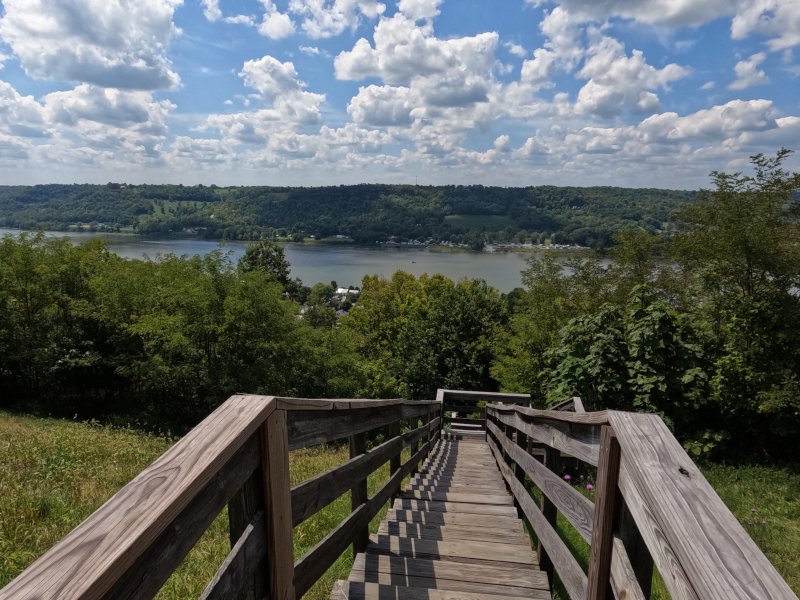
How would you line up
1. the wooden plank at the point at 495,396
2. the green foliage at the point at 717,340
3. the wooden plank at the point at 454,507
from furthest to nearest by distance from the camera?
the wooden plank at the point at 495,396, the green foliage at the point at 717,340, the wooden plank at the point at 454,507

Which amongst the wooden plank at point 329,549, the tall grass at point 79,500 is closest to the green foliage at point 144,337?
the tall grass at point 79,500

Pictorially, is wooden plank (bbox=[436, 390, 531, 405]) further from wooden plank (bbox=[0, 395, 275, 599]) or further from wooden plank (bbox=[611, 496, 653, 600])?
wooden plank (bbox=[0, 395, 275, 599])

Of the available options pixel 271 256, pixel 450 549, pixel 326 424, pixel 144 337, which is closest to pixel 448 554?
pixel 450 549

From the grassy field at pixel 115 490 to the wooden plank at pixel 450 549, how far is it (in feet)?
1.04

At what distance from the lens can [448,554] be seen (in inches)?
128

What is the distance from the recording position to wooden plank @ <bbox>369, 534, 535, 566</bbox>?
3.24 meters

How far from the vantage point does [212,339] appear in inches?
698

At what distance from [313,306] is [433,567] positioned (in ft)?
154

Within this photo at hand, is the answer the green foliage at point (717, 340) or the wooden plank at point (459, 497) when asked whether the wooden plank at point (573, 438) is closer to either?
the wooden plank at point (459, 497)

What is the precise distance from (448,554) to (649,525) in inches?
89.6

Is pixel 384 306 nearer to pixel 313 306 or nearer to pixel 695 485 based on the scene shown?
pixel 313 306

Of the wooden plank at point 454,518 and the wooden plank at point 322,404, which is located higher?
the wooden plank at point 322,404

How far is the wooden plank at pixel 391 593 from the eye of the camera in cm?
255

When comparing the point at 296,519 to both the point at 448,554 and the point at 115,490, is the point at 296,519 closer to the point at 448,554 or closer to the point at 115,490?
the point at 448,554
